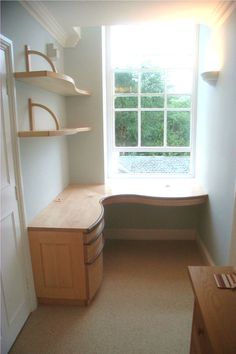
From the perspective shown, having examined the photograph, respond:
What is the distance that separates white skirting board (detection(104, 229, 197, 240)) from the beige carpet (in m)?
0.53

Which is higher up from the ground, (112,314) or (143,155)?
(143,155)

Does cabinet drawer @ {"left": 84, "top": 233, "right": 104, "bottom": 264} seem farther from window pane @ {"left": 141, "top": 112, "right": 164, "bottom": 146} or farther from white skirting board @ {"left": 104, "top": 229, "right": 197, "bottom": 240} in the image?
window pane @ {"left": 141, "top": 112, "right": 164, "bottom": 146}

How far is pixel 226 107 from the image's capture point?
6.63ft

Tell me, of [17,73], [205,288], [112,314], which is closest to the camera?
[205,288]

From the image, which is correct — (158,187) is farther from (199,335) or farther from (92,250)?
(199,335)

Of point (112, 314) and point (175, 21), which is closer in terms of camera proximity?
point (112, 314)

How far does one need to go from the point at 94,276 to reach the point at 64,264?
28 cm

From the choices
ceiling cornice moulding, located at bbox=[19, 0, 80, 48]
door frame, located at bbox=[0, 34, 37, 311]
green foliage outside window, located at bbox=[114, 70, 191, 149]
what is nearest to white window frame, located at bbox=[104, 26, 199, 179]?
green foliage outside window, located at bbox=[114, 70, 191, 149]

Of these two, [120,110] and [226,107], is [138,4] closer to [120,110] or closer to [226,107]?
[226,107]

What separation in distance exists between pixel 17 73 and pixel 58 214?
1100 millimetres

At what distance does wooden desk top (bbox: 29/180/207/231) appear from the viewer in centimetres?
201

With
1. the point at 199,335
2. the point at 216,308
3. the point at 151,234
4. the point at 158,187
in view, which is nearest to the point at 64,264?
the point at 199,335

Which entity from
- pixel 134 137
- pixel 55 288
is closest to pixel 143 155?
pixel 134 137

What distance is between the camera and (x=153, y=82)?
3.10 meters
